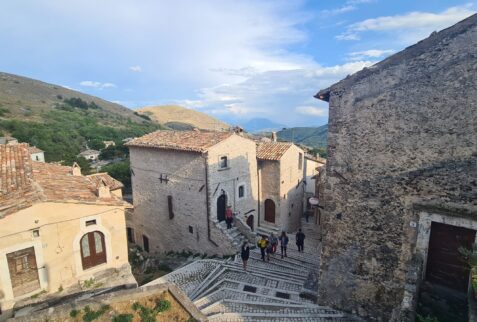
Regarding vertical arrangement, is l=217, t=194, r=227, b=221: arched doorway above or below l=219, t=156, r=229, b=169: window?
below

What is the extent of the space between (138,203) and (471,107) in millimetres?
22043

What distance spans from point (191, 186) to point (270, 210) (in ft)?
25.6

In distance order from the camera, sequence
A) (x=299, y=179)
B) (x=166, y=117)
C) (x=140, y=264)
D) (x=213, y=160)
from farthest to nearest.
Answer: (x=166, y=117) → (x=299, y=179) → (x=140, y=264) → (x=213, y=160)

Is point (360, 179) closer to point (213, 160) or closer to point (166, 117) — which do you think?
point (213, 160)

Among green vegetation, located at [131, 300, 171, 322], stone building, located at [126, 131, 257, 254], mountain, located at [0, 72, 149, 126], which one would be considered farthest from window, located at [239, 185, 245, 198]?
mountain, located at [0, 72, 149, 126]

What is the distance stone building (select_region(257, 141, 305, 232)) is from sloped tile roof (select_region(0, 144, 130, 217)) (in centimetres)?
1325

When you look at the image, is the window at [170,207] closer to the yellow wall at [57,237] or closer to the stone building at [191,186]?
the stone building at [191,186]

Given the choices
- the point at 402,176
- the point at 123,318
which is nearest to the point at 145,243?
the point at 123,318

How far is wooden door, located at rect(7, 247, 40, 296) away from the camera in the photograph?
32.7ft

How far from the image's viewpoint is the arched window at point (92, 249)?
38.1 ft

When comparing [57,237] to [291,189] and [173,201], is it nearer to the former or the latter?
[173,201]

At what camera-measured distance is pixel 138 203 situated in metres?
23.7

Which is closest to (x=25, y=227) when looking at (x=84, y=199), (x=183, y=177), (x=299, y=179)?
(x=84, y=199)

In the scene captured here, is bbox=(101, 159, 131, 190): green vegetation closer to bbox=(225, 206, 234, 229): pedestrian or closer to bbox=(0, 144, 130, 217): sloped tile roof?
bbox=(225, 206, 234, 229): pedestrian
